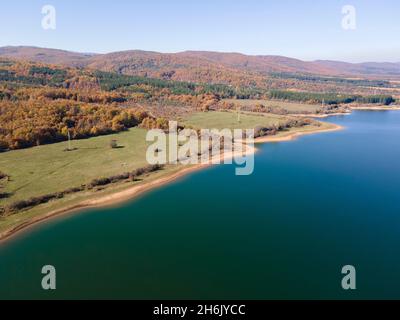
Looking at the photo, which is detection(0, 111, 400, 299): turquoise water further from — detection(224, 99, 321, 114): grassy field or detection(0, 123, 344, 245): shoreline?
detection(224, 99, 321, 114): grassy field

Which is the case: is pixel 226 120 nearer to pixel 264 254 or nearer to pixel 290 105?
pixel 290 105

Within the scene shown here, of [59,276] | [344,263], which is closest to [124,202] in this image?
[59,276]

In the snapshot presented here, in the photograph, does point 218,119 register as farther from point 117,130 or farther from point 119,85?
point 119,85

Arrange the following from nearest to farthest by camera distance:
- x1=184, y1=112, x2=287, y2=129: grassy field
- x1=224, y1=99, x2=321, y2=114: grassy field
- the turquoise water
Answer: the turquoise water
x1=184, y1=112, x2=287, y2=129: grassy field
x1=224, y1=99, x2=321, y2=114: grassy field

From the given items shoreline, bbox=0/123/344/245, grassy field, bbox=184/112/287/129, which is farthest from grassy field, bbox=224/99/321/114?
shoreline, bbox=0/123/344/245

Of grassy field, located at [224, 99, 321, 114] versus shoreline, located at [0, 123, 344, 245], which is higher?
grassy field, located at [224, 99, 321, 114]

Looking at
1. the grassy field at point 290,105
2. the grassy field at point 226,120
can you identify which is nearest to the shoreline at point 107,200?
the grassy field at point 226,120

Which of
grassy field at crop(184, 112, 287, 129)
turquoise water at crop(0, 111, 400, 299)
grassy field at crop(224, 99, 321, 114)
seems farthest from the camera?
grassy field at crop(224, 99, 321, 114)

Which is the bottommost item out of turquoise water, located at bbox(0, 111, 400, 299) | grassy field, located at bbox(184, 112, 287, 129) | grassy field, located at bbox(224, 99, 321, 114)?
turquoise water, located at bbox(0, 111, 400, 299)
